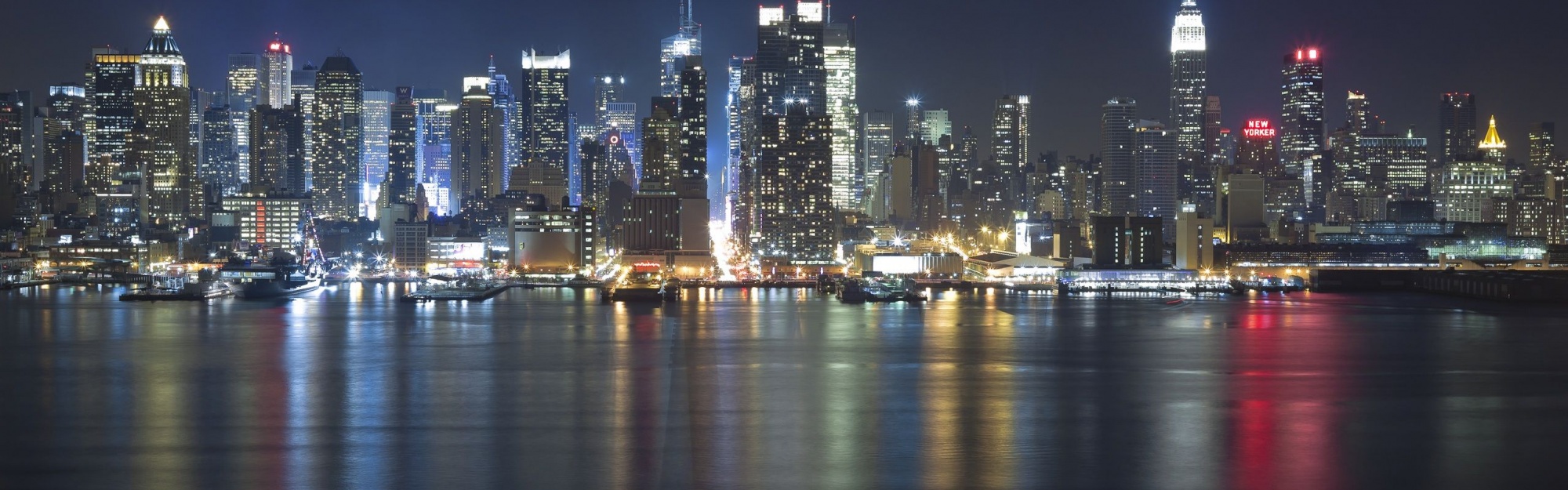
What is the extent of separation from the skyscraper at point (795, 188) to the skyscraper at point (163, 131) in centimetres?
4502

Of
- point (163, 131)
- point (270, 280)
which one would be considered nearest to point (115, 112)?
point (163, 131)

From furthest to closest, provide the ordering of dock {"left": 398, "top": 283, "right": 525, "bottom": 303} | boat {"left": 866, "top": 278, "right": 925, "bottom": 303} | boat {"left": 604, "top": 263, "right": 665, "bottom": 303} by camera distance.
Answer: boat {"left": 604, "top": 263, "right": 665, "bottom": 303}
dock {"left": 398, "top": 283, "right": 525, "bottom": 303}
boat {"left": 866, "top": 278, "right": 925, "bottom": 303}

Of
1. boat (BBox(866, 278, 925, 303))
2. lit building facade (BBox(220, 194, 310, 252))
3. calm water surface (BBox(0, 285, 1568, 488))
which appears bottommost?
calm water surface (BBox(0, 285, 1568, 488))

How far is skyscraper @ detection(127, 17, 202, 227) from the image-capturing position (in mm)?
108250

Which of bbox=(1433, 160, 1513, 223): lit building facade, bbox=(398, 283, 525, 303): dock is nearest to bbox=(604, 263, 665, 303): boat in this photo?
bbox=(398, 283, 525, 303): dock

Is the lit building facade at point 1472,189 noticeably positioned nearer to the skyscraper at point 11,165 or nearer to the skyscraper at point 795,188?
the skyscraper at point 795,188

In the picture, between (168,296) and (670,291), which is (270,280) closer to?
(168,296)

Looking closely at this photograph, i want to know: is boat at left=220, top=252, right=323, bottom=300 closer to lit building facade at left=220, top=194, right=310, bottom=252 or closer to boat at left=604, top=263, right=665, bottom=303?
boat at left=604, top=263, right=665, bottom=303

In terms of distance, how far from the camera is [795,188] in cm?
9088

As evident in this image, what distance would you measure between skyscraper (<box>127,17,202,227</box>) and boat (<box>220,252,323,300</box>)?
47585 mm

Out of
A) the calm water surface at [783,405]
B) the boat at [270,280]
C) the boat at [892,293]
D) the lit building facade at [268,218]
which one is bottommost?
the calm water surface at [783,405]

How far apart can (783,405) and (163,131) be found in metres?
102

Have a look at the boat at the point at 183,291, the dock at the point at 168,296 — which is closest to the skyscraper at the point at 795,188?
the boat at the point at 183,291

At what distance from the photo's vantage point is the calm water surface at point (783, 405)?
48.6 ft
